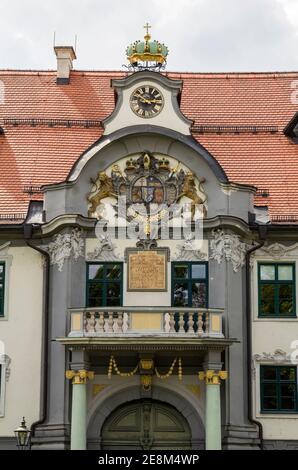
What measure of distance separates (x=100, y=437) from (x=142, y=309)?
3.71m

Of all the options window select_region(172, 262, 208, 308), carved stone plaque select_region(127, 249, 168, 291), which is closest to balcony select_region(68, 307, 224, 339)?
window select_region(172, 262, 208, 308)

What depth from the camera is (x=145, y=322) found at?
32.5 m

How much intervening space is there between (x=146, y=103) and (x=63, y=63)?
23.3 feet

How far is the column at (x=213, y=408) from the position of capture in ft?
105

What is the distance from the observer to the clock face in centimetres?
3484

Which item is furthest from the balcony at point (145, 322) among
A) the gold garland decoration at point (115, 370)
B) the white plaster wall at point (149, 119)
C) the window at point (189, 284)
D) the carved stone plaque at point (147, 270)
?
the white plaster wall at point (149, 119)

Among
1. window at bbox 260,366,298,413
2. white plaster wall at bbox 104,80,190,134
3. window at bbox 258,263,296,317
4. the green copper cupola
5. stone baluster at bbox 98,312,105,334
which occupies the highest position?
the green copper cupola

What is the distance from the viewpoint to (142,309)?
107 feet

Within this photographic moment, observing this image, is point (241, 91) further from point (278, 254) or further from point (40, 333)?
point (40, 333)

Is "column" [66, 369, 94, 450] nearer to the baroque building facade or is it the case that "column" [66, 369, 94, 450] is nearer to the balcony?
the baroque building facade

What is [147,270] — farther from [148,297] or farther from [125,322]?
[125,322]

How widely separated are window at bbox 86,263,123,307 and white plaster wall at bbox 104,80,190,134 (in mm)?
3812

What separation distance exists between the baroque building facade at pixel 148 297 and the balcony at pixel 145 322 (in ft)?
0.12

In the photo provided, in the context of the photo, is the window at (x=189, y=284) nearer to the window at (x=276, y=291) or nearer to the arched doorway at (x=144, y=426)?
the window at (x=276, y=291)
